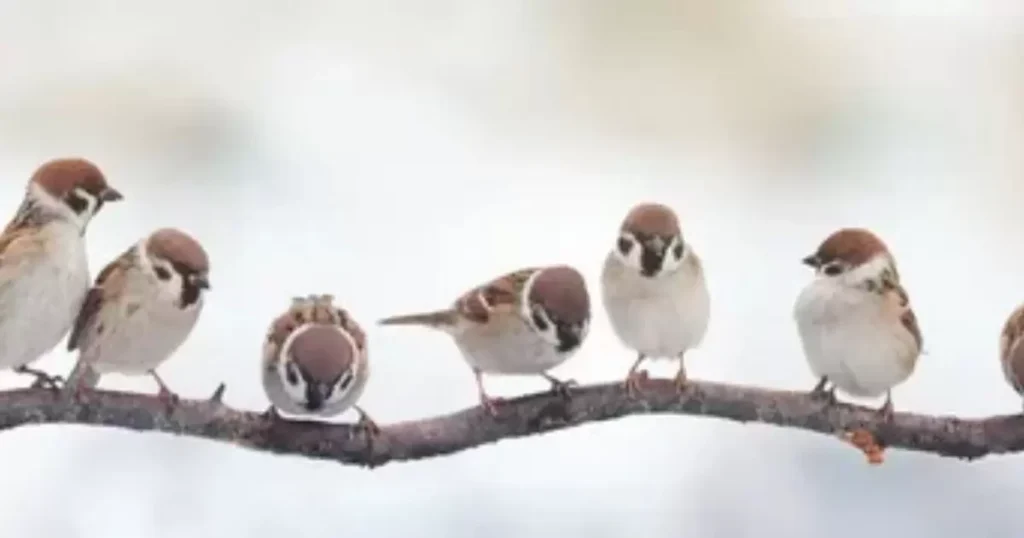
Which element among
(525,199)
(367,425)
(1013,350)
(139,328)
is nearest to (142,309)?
(139,328)

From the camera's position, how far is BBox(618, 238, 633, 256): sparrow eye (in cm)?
179

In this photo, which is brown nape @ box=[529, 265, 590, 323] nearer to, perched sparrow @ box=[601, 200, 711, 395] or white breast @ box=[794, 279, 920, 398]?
perched sparrow @ box=[601, 200, 711, 395]

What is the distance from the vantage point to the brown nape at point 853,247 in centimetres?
183

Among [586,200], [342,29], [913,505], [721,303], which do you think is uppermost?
[342,29]

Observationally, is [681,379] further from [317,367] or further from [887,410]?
[317,367]

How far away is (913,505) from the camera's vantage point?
6.50 ft

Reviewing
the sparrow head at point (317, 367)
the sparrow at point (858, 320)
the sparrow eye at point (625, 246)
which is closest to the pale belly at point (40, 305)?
the sparrow head at point (317, 367)

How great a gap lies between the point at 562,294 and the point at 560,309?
18 mm

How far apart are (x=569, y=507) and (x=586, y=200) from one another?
0.37m

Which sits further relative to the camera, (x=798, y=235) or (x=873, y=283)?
(x=798, y=235)

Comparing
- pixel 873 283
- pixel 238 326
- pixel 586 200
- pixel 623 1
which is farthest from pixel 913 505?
pixel 238 326

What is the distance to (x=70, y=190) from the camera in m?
1.71

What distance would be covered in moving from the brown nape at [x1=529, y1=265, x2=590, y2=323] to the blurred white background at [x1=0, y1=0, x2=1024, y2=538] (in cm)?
19

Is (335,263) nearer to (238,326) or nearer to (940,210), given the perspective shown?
(238,326)
